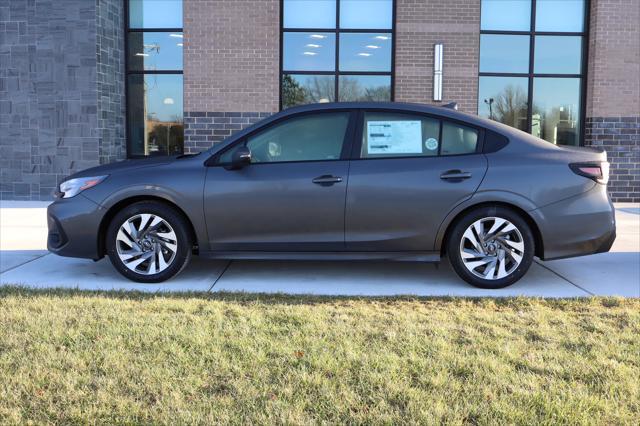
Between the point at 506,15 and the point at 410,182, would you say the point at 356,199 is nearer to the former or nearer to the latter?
the point at 410,182

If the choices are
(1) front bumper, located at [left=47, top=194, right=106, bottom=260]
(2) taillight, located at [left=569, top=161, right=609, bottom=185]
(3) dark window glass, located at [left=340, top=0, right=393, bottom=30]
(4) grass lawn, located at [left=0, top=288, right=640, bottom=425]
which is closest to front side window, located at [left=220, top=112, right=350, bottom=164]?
(1) front bumper, located at [left=47, top=194, right=106, bottom=260]

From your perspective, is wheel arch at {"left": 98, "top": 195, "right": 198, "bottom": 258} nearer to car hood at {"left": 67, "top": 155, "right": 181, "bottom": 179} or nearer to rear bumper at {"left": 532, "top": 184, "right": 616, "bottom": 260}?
car hood at {"left": 67, "top": 155, "right": 181, "bottom": 179}

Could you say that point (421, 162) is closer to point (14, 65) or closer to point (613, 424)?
point (613, 424)

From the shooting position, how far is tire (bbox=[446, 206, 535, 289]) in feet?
18.2

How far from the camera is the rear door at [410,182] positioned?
18.2 feet

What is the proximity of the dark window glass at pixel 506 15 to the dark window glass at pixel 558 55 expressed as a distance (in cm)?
47

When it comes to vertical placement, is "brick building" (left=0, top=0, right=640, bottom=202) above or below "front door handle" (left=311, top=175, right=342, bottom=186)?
above

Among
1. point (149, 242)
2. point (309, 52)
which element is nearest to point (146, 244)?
point (149, 242)

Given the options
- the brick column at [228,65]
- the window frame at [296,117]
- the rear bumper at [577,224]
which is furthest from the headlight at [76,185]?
the brick column at [228,65]

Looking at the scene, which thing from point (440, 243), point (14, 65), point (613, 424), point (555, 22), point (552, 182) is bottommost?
point (613, 424)

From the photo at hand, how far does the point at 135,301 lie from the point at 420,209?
2.47m

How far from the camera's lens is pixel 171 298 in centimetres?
512

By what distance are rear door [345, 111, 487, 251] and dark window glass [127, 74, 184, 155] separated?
8468 millimetres

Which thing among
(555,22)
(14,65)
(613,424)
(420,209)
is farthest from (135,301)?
(555,22)
